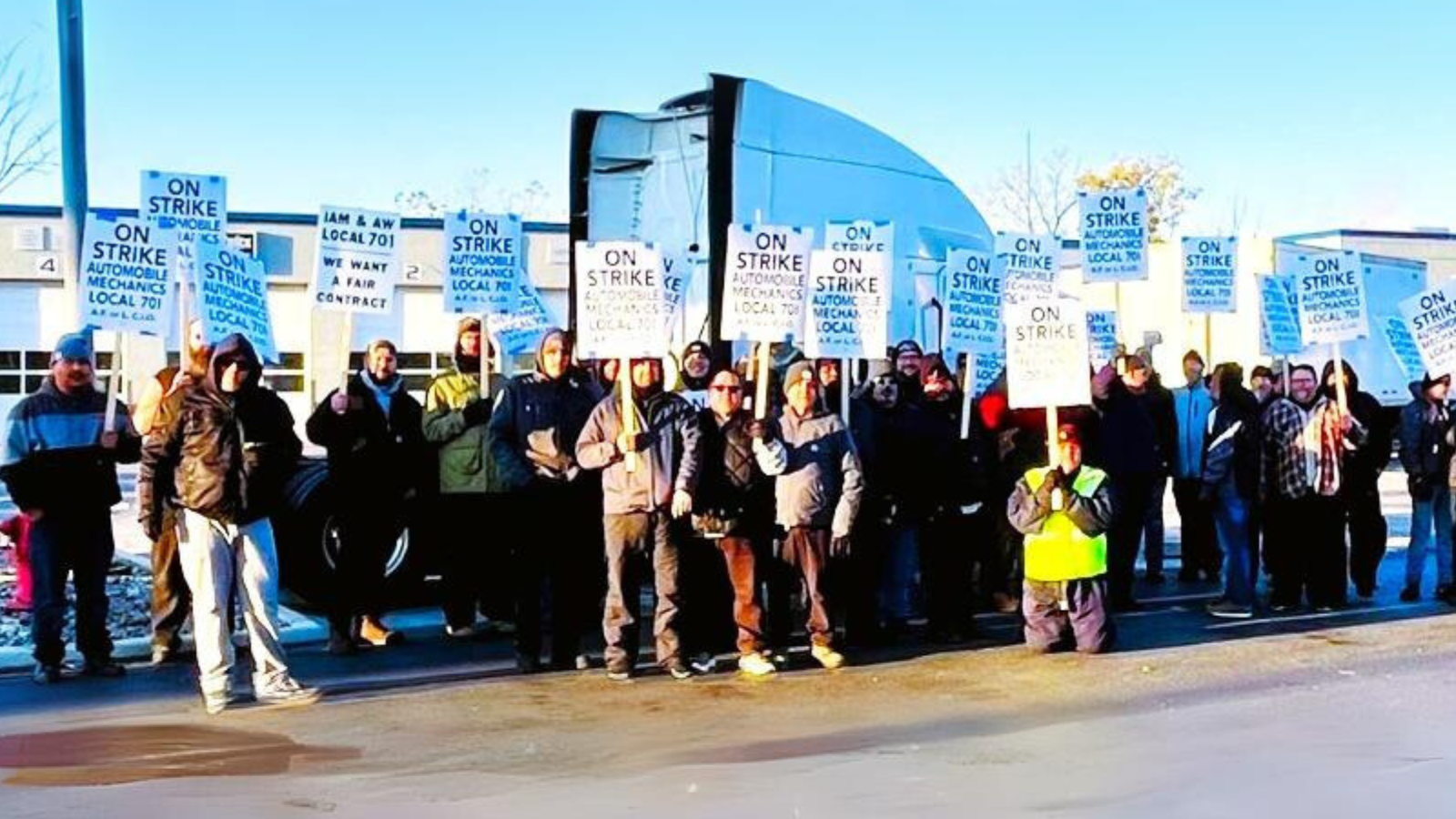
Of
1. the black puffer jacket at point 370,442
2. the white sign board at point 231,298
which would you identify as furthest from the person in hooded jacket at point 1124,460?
the white sign board at point 231,298

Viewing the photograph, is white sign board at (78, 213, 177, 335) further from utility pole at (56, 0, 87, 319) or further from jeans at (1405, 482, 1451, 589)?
jeans at (1405, 482, 1451, 589)

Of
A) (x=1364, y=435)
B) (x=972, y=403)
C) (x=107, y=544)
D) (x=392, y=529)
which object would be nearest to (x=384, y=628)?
(x=392, y=529)

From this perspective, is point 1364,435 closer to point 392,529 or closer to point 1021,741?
point 1021,741

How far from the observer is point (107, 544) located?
9.13m

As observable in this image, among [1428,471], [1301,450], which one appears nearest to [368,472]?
[1301,450]

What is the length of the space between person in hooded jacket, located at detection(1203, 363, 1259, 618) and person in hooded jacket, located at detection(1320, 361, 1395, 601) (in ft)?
2.82

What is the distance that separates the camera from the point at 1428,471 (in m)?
11.9

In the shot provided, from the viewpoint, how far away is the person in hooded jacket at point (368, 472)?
9.95 metres

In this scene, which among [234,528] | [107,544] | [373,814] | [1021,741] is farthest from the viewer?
[107,544]

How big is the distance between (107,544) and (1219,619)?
6.97 meters

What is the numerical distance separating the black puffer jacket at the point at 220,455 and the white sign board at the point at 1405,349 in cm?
846

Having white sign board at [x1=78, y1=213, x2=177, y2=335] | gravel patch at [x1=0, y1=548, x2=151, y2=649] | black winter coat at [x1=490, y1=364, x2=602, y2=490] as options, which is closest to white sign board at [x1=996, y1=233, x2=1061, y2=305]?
black winter coat at [x1=490, y1=364, x2=602, y2=490]

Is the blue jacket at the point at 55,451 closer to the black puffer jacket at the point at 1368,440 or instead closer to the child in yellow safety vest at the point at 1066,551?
the child in yellow safety vest at the point at 1066,551

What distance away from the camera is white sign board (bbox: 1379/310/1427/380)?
41.9 ft
